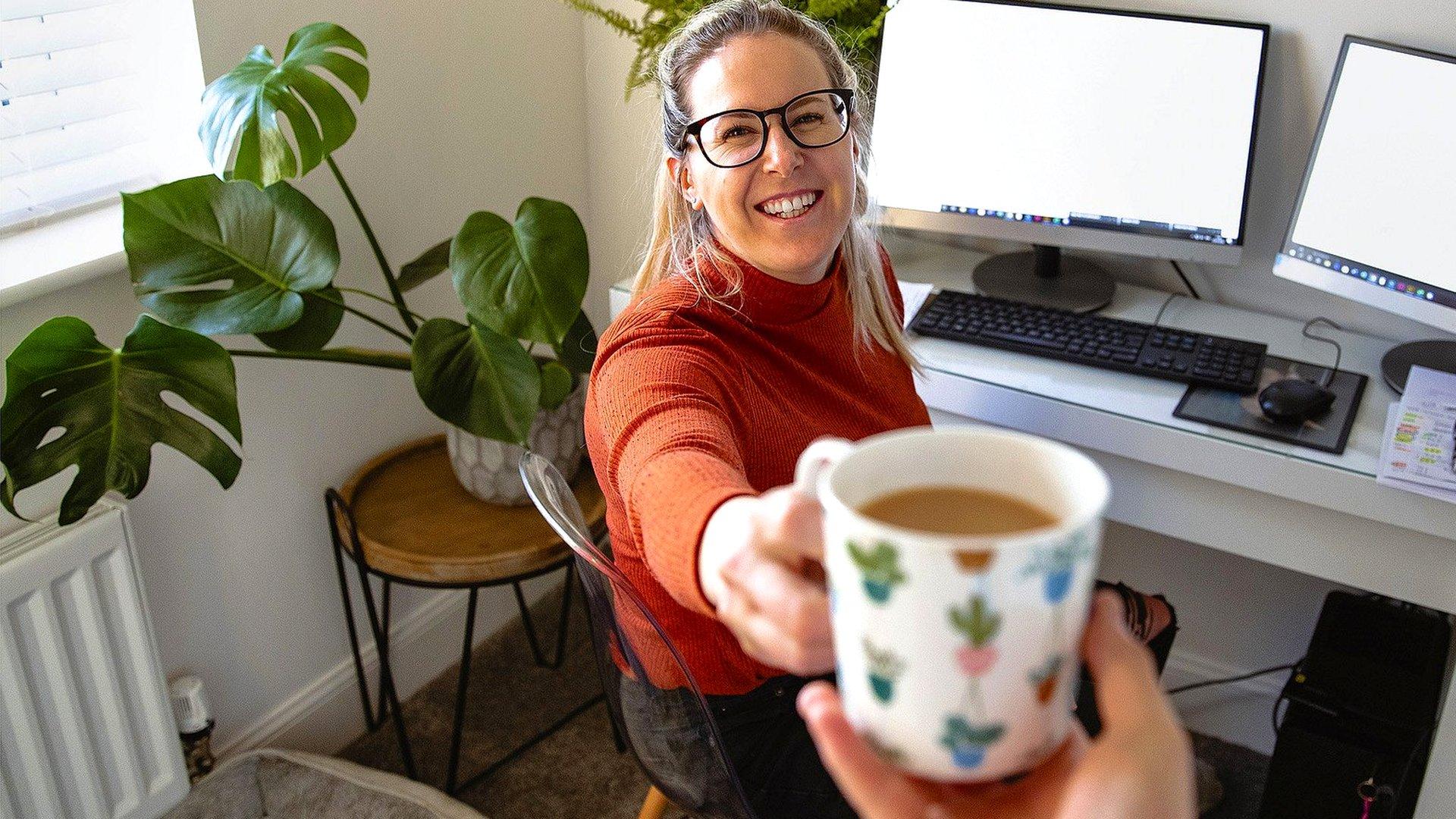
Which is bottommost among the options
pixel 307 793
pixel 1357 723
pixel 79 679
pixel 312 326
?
pixel 307 793

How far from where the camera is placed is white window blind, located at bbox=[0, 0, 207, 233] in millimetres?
1566

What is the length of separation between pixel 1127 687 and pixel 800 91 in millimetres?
799

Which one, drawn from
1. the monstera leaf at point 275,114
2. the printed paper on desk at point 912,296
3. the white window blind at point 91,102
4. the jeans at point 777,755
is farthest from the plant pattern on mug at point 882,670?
the white window blind at point 91,102

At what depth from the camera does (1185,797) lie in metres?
0.57

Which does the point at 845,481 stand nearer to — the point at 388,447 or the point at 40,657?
the point at 40,657

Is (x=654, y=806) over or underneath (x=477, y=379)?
underneath

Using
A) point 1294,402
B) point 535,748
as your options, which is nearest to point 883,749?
Answer: point 1294,402

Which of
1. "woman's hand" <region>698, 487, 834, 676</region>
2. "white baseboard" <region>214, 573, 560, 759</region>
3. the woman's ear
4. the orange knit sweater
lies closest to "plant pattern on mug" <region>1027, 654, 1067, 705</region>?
"woman's hand" <region>698, 487, 834, 676</region>

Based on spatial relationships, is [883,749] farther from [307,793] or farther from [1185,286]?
[1185,286]

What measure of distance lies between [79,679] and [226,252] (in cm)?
57

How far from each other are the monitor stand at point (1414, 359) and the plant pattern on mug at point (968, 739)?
4.58 feet

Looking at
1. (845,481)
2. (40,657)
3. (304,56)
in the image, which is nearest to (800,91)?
(304,56)

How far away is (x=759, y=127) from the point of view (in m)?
1.23

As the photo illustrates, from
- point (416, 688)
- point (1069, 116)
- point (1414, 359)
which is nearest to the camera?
point (1414, 359)
